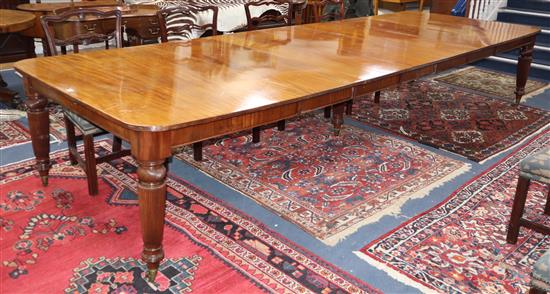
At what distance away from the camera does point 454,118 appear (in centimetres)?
427

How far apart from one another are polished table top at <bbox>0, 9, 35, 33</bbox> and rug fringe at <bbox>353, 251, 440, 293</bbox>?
2979 mm

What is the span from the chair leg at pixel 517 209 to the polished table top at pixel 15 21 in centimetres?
348

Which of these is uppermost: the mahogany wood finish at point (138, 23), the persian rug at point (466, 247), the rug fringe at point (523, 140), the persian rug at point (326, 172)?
the mahogany wood finish at point (138, 23)

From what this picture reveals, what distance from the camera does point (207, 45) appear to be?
305 cm

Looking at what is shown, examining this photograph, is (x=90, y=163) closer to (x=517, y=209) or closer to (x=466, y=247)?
(x=466, y=247)

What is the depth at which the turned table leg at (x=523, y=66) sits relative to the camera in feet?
14.3

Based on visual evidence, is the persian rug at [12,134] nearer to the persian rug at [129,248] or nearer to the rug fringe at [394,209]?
the persian rug at [129,248]

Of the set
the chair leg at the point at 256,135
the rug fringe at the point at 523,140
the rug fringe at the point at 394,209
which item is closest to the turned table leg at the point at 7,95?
the chair leg at the point at 256,135

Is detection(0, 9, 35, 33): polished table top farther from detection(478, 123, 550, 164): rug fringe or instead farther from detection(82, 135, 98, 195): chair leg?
detection(478, 123, 550, 164): rug fringe

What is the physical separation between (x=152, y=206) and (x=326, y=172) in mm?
1432

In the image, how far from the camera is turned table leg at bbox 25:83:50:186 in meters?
2.61

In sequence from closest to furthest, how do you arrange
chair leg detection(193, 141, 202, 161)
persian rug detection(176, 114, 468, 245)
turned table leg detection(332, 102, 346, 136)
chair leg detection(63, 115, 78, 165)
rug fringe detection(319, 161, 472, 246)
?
rug fringe detection(319, 161, 472, 246)
persian rug detection(176, 114, 468, 245)
chair leg detection(63, 115, 78, 165)
chair leg detection(193, 141, 202, 161)
turned table leg detection(332, 102, 346, 136)

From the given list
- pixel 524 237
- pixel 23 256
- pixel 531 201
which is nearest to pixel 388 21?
pixel 531 201

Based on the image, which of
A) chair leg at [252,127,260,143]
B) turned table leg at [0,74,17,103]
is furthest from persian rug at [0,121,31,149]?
chair leg at [252,127,260,143]
